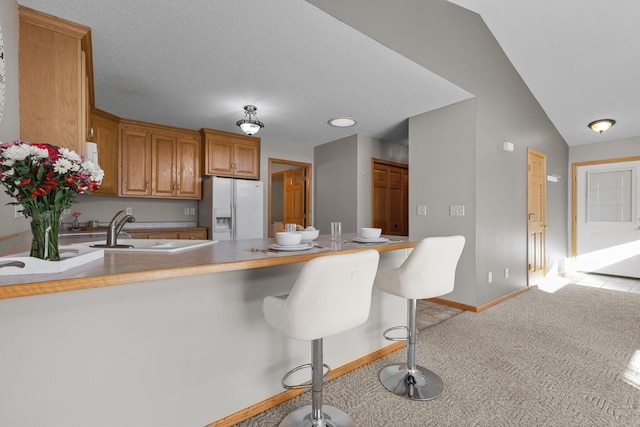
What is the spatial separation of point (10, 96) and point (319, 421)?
91.1 inches

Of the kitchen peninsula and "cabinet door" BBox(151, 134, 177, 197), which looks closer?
the kitchen peninsula

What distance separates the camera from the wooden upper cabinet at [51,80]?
1800mm

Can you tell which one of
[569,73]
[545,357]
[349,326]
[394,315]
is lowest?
[545,357]

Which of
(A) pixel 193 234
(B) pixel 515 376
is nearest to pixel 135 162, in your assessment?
(A) pixel 193 234

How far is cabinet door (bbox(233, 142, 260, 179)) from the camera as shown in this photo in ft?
15.0

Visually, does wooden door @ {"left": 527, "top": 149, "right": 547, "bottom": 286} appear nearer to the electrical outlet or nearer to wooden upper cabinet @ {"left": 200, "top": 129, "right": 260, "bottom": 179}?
the electrical outlet

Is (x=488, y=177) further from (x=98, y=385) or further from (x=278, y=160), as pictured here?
(x=98, y=385)

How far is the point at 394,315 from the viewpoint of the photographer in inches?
94.7

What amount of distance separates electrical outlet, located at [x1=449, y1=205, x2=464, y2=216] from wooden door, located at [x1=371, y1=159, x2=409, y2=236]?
61.8 inches

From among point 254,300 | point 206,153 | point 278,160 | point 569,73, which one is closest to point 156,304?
point 254,300

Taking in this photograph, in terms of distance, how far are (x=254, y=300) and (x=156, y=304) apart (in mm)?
493

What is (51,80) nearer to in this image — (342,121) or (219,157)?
→ (219,157)

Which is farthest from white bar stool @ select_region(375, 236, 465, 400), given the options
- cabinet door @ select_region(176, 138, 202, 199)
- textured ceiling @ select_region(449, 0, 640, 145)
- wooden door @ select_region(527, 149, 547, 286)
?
cabinet door @ select_region(176, 138, 202, 199)

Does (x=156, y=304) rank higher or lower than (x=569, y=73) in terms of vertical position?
lower
